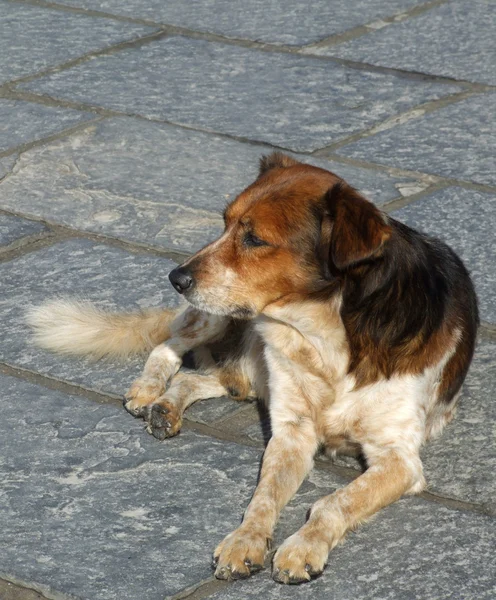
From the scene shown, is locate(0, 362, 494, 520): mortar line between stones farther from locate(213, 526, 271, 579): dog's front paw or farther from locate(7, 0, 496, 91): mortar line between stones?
locate(7, 0, 496, 91): mortar line between stones

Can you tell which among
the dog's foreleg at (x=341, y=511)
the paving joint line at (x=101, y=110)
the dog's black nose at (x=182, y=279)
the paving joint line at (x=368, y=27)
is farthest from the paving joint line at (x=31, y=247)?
the paving joint line at (x=368, y=27)

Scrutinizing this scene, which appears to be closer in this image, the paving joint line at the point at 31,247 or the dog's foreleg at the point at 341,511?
the dog's foreleg at the point at 341,511

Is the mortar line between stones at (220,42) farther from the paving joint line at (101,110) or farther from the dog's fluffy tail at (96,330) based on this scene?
the dog's fluffy tail at (96,330)

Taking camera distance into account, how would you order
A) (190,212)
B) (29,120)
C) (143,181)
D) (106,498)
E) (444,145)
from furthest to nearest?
(29,120)
(444,145)
(143,181)
(190,212)
(106,498)

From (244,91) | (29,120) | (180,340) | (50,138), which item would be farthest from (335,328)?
(244,91)

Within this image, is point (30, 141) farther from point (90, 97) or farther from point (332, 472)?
point (332, 472)

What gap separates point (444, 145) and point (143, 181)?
1601mm

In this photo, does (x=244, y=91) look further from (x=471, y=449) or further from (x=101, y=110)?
(x=471, y=449)

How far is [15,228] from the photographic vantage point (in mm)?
5434

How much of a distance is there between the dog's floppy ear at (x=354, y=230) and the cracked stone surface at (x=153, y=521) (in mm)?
761

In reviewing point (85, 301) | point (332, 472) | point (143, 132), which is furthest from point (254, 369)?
point (143, 132)

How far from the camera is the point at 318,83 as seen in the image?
23.1ft

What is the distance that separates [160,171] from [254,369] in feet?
6.56

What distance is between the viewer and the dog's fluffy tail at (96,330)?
4480 mm
